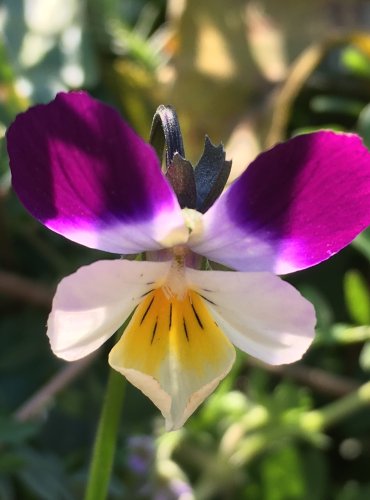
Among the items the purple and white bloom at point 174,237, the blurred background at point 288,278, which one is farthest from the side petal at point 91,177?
the blurred background at point 288,278

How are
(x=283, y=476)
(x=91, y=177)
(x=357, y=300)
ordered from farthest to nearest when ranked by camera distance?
(x=283, y=476) < (x=357, y=300) < (x=91, y=177)

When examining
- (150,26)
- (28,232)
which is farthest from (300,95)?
(28,232)

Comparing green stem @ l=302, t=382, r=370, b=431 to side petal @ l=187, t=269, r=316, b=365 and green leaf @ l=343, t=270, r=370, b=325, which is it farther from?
side petal @ l=187, t=269, r=316, b=365

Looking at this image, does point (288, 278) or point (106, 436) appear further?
point (288, 278)

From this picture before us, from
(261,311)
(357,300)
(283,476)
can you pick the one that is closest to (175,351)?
(261,311)

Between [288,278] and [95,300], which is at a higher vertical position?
[95,300]

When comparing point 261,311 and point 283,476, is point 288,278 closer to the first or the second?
point 283,476

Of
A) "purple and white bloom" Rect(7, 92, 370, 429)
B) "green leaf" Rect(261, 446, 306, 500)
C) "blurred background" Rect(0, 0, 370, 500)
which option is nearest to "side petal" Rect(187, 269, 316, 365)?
"purple and white bloom" Rect(7, 92, 370, 429)
